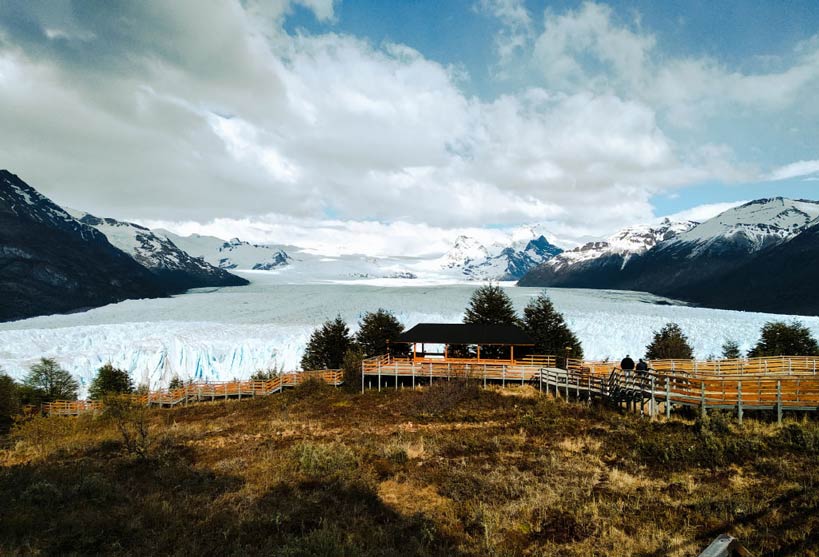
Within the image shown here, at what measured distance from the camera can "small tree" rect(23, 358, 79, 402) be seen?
54562 mm

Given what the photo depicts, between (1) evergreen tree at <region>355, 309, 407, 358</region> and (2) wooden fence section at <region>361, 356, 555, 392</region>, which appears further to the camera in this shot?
(1) evergreen tree at <region>355, 309, 407, 358</region>

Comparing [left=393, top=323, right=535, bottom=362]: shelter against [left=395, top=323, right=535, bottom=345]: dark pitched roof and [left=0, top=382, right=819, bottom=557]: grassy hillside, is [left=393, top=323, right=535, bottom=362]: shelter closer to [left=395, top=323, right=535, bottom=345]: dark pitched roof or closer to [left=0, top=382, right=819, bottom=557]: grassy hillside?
[left=395, top=323, right=535, bottom=345]: dark pitched roof

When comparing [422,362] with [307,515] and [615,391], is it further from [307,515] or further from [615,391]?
[307,515]

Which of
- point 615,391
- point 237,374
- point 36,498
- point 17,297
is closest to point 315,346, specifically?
point 237,374

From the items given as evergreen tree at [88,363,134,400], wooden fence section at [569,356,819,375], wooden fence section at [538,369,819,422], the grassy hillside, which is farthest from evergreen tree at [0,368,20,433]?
wooden fence section at [569,356,819,375]

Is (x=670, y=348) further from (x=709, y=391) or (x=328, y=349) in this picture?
(x=328, y=349)

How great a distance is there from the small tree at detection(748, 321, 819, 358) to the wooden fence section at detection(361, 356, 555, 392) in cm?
2650

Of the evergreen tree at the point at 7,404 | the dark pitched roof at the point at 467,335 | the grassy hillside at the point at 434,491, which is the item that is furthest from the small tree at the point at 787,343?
the evergreen tree at the point at 7,404

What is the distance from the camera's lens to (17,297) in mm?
138750

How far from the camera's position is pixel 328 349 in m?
53.3

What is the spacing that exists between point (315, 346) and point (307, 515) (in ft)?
148

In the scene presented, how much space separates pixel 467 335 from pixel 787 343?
117 feet

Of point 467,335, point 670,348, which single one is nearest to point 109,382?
point 467,335

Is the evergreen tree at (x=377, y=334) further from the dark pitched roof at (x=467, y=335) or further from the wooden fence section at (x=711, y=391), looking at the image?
the wooden fence section at (x=711, y=391)
